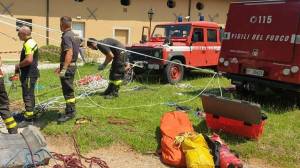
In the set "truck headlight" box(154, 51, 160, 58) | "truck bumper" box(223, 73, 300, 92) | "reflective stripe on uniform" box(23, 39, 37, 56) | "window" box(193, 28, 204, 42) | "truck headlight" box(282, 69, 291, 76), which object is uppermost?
"window" box(193, 28, 204, 42)

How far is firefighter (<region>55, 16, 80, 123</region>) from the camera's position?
23.7 ft

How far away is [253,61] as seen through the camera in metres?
9.54

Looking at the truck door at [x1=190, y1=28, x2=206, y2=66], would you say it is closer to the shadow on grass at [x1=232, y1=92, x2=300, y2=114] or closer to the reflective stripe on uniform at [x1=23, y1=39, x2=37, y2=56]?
the shadow on grass at [x1=232, y1=92, x2=300, y2=114]

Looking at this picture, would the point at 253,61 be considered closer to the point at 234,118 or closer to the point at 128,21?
the point at 234,118

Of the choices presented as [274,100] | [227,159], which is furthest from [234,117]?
[274,100]

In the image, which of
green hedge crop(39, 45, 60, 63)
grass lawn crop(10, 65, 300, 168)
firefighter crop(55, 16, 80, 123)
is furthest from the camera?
green hedge crop(39, 45, 60, 63)

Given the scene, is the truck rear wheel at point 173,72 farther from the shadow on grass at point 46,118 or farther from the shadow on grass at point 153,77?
the shadow on grass at point 46,118

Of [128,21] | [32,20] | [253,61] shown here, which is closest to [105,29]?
[128,21]

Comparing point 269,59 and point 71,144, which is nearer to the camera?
point 71,144

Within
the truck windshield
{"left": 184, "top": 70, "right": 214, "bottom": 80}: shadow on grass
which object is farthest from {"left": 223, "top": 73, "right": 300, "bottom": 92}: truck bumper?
{"left": 184, "top": 70, "right": 214, "bottom": 80}: shadow on grass

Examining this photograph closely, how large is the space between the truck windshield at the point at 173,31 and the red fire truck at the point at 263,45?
3.73 metres

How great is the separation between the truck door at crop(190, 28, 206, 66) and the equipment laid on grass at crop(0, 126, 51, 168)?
8.44 meters

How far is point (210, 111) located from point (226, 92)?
14.4 feet

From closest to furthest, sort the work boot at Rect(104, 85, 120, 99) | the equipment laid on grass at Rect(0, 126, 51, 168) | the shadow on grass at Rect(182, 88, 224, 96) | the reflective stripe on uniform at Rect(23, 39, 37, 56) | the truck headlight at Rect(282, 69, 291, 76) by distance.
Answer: the equipment laid on grass at Rect(0, 126, 51, 168) → the reflective stripe on uniform at Rect(23, 39, 37, 56) → the truck headlight at Rect(282, 69, 291, 76) → the work boot at Rect(104, 85, 120, 99) → the shadow on grass at Rect(182, 88, 224, 96)
